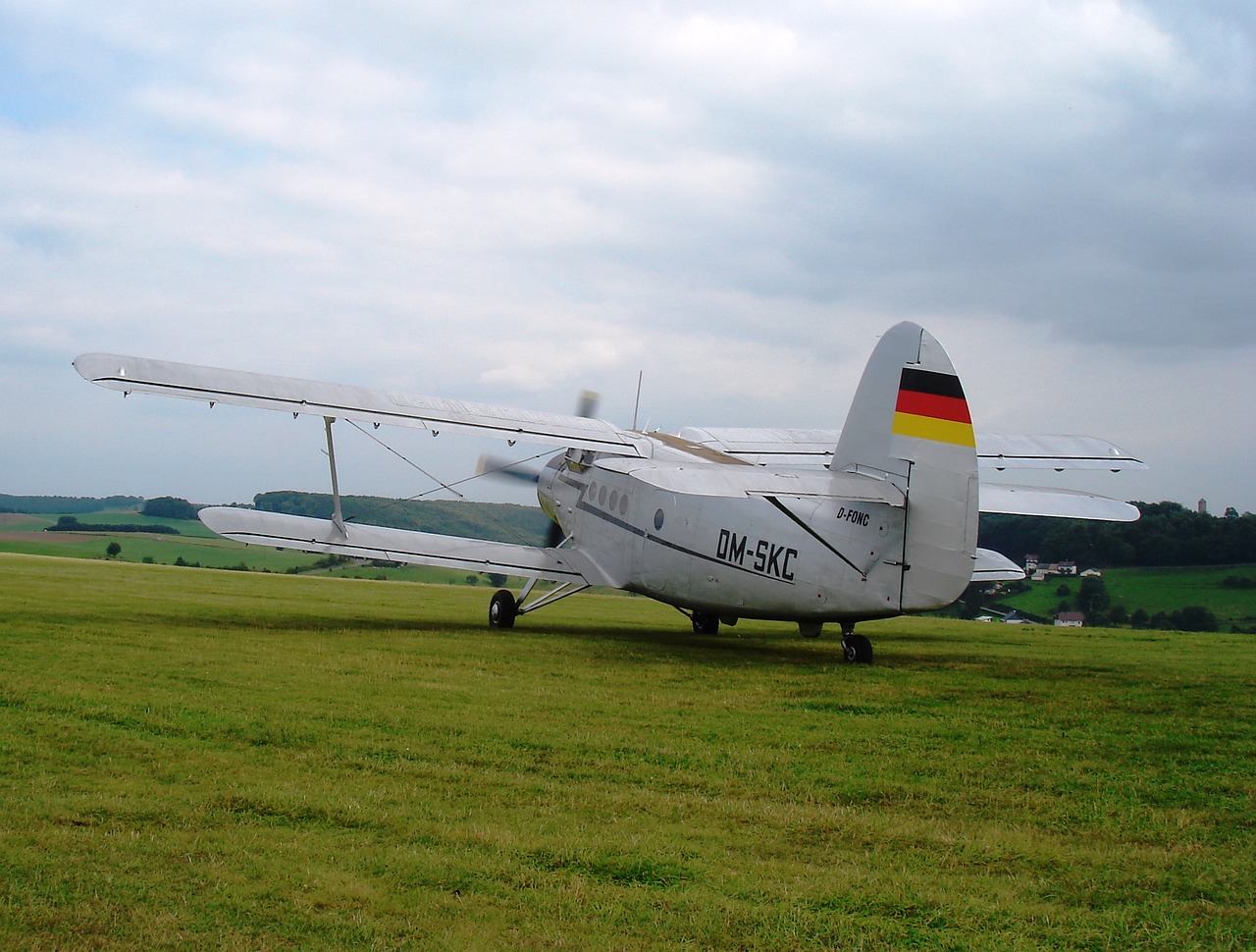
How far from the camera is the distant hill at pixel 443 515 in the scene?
17.8 m

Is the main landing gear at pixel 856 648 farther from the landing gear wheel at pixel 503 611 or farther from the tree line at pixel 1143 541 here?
the tree line at pixel 1143 541

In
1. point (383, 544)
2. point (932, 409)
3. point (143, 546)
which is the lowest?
point (143, 546)

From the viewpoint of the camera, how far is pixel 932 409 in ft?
39.7

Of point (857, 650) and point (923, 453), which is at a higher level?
point (923, 453)

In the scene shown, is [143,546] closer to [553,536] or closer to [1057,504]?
[553,536]

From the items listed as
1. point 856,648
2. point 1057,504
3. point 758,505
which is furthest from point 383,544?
point 1057,504

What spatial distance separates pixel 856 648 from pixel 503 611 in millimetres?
6055

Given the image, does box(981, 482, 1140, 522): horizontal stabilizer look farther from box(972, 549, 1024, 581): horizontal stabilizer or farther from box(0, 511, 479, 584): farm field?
box(0, 511, 479, 584): farm field

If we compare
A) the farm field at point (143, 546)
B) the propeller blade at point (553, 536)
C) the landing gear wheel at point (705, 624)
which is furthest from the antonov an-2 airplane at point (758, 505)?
the farm field at point (143, 546)

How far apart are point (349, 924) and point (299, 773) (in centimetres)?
228

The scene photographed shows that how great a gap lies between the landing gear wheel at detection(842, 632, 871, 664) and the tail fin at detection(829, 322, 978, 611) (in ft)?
3.35

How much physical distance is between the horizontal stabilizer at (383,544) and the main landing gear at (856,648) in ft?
16.3

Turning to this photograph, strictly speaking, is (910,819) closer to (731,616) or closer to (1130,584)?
(731,616)

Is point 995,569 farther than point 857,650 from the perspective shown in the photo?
Yes
